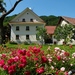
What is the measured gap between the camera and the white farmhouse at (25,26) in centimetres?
5875

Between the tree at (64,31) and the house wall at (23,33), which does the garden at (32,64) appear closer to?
the tree at (64,31)

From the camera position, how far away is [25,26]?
59.6 m

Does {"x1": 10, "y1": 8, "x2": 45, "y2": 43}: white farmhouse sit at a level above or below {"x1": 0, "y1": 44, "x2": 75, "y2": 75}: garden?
above

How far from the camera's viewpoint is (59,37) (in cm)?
4956

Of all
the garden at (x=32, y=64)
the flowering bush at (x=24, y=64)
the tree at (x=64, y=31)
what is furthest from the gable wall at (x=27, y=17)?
the flowering bush at (x=24, y=64)

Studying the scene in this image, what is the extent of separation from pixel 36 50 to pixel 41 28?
1873 inches

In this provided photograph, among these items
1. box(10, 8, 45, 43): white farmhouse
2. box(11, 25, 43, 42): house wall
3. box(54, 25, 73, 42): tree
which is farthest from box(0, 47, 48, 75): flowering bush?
box(11, 25, 43, 42): house wall

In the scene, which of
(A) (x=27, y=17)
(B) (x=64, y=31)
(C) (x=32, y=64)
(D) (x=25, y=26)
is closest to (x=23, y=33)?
(D) (x=25, y=26)

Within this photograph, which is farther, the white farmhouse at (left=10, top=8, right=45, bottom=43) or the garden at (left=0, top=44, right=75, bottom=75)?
the white farmhouse at (left=10, top=8, right=45, bottom=43)

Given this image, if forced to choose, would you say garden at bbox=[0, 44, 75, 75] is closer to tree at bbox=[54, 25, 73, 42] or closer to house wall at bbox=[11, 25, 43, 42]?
tree at bbox=[54, 25, 73, 42]

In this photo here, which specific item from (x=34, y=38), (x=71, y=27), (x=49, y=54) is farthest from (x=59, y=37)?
(x=49, y=54)

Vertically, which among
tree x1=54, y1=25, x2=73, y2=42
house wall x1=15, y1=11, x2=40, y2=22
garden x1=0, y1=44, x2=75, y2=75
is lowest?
garden x1=0, y1=44, x2=75, y2=75

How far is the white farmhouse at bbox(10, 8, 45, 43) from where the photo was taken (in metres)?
58.8

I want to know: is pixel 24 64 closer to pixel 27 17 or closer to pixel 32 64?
pixel 32 64
